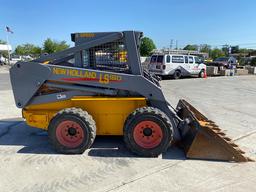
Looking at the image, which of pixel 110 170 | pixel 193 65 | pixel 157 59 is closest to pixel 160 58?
pixel 157 59

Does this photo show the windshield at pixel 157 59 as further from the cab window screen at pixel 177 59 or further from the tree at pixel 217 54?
the tree at pixel 217 54

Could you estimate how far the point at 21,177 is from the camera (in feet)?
11.3

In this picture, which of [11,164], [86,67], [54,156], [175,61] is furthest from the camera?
[175,61]

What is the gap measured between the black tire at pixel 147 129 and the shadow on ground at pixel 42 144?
0.18 meters

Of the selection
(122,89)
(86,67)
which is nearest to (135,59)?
(122,89)

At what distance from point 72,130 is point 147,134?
133cm

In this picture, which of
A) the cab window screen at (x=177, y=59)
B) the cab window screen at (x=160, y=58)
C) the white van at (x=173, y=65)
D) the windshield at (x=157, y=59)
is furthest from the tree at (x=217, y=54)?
the cab window screen at (x=160, y=58)

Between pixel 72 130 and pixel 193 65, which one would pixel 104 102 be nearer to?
pixel 72 130

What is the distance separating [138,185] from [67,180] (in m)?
1.01

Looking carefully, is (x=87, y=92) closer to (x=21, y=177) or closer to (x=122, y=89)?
(x=122, y=89)

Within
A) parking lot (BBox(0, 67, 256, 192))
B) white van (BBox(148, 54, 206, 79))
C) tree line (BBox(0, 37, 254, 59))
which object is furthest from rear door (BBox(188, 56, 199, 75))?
tree line (BBox(0, 37, 254, 59))

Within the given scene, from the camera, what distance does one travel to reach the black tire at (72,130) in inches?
164

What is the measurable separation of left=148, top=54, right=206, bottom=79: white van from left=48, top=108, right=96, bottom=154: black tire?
45.2ft

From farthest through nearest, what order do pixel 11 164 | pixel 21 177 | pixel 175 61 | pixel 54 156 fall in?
pixel 175 61 → pixel 54 156 → pixel 11 164 → pixel 21 177
